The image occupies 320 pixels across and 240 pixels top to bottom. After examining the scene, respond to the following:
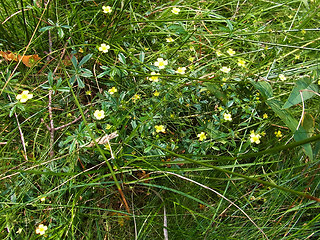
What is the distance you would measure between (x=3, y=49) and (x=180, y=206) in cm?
131

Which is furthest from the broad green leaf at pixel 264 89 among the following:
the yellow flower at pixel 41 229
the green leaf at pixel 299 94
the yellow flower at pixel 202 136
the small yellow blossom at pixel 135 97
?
the yellow flower at pixel 41 229

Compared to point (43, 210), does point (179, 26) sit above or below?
above

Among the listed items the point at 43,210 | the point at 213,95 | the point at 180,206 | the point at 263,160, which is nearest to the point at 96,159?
the point at 43,210

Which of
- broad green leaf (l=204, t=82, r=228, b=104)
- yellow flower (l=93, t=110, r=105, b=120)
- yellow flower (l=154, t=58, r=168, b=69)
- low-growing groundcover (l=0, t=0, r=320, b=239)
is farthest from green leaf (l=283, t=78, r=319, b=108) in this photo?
yellow flower (l=93, t=110, r=105, b=120)

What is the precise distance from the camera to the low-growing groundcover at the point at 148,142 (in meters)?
1.29

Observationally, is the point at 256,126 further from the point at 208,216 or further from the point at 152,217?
the point at 152,217

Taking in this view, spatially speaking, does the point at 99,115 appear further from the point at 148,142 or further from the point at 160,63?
the point at 160,63

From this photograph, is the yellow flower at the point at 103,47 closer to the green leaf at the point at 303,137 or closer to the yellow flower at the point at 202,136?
the yellow flower at the point at 202,136

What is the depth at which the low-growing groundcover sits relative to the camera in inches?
50.9

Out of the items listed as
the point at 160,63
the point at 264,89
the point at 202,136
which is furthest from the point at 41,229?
the point at 264,89

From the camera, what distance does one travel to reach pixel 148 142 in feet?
4.41

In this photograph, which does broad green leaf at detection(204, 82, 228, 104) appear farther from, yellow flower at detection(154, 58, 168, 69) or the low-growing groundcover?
yellow flower at detection(154, 58, 168, 69)

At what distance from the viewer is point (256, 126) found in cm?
160

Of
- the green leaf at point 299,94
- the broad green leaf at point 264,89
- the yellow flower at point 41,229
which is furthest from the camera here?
the broad green leaf at point 264,89
